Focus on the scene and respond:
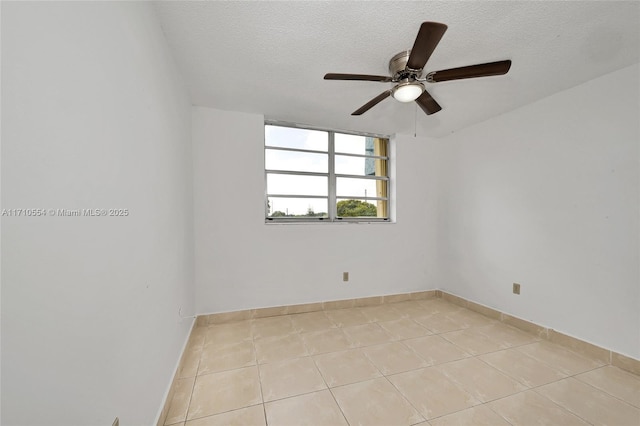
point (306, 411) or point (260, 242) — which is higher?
point (260, 242)

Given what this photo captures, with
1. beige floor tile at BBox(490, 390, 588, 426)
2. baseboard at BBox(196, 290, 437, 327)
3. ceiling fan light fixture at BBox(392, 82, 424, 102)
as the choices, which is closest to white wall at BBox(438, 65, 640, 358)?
baseboard at BBox(196, 290, 437, 327)

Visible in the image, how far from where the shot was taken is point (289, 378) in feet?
6.00

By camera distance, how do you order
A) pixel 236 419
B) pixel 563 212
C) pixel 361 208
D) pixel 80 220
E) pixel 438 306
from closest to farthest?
pixel 80 220, pixel 236 419, pixel 563 212, pixel 438 306, pixel 361 208

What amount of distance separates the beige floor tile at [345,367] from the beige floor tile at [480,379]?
59 cm

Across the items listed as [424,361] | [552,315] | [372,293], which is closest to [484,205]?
[552,315]

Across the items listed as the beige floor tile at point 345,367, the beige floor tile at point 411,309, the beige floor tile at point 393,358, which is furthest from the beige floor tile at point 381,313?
the beige floor tile at point 345,367

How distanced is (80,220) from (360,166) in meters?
3.22

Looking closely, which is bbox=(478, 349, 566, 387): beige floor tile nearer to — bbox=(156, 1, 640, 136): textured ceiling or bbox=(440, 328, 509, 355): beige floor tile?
bbox=(440, 328, 509, 355): beige floor tile

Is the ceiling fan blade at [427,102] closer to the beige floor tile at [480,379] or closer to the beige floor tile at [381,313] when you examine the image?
the beige floor tile at [480,379]

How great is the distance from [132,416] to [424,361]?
2.01 m

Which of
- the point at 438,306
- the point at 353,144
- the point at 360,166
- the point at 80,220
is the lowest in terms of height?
the point at 438,306

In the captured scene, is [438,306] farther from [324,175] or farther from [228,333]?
[228,333]

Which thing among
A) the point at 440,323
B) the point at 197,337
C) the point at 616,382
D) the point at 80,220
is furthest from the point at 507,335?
the point at 80,220

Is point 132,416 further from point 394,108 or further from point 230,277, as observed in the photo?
point 394,108
